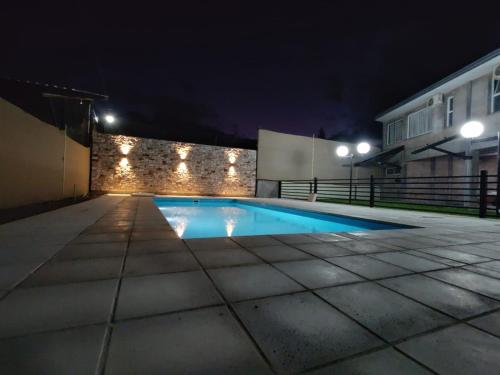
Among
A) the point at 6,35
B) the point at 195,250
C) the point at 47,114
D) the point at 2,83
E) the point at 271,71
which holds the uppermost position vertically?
the point at 271,71

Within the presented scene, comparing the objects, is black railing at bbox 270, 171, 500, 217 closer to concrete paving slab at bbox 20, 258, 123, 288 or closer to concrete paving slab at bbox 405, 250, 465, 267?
concrete paving slab at bbox 405, 250, 465, 267

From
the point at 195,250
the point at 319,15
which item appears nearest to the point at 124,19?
the point at 319,15

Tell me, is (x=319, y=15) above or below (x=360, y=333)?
above

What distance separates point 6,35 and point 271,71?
10.7 m

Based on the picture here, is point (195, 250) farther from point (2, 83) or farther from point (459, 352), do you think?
point (2, 83)

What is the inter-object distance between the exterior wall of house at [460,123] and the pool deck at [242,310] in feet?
29.0

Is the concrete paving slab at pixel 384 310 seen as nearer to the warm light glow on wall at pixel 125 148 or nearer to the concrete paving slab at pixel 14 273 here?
the concrete paving slab at pixel 14 273

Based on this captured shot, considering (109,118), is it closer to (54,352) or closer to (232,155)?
(232,155)

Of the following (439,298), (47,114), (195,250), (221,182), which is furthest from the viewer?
(221,182)

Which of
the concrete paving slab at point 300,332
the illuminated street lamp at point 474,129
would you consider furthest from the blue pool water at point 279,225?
the illuminated street lamp at point 474,129

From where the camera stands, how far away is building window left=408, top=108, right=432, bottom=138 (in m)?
10.2

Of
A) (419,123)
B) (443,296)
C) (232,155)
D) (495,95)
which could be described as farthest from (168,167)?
(495,95)

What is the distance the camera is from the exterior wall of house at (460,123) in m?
7.85

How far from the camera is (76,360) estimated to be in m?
0.61
